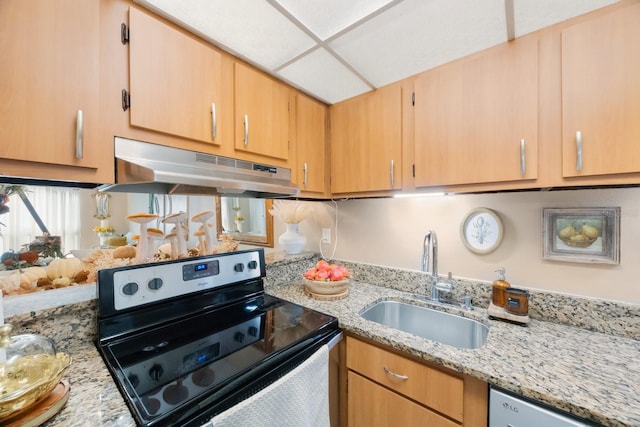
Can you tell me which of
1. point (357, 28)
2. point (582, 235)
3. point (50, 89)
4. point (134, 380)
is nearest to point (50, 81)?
point (50, 89)

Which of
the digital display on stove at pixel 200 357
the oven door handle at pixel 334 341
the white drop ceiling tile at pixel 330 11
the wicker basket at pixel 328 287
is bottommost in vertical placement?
the oven door handle at pixel 334 341

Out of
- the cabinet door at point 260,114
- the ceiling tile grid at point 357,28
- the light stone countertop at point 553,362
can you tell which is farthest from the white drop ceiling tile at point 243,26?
the light stone countertop at point 553,362

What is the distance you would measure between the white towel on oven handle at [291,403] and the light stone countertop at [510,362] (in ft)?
Answer: 0.78

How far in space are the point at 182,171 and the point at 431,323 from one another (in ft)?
4.73

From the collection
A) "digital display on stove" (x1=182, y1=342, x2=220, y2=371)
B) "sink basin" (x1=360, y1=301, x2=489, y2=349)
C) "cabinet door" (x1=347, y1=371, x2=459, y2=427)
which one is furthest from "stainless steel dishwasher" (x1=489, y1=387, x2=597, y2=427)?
"digital display on stove" (x1=182, y1=342, x2=220, y2=371)

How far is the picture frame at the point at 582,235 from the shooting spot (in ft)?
3.53

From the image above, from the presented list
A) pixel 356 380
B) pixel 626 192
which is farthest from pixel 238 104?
pixel 626 192

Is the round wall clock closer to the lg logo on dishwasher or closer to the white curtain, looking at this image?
the lg logo on dishwasher

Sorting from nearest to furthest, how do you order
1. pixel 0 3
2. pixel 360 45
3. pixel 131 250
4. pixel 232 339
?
1. pixel 0 3
2. pixel 232 339
3. pixel 360 45
4. pixel 131 250

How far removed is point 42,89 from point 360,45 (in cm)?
112

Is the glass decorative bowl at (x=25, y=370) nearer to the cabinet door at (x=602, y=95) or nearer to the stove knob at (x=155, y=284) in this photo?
the stove knob at (x=155, y=284)

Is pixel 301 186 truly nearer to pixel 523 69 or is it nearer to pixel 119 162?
pixel 119 162

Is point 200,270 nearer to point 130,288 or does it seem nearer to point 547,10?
point 130,288

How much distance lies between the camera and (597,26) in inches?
35.2
